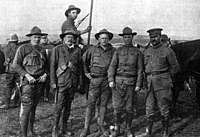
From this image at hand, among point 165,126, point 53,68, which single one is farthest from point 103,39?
point 165,126

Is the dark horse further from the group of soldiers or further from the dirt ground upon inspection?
the group of soldiers

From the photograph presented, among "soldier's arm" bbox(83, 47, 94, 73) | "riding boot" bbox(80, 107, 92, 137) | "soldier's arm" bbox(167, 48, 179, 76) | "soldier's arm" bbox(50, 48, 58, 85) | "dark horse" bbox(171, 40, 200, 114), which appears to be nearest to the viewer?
"soldier's arm" bbox(50, 48, 58, 85)

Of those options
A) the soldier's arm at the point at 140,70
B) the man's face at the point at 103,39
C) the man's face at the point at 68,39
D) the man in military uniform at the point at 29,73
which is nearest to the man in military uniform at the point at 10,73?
the man in military uniform at the point at 29,73

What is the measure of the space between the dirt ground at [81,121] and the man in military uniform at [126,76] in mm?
715

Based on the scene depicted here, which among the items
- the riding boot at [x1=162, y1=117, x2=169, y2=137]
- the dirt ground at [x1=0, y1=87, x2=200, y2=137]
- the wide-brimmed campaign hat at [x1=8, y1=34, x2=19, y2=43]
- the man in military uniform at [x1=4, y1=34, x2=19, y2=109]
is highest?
the wide-brimmed campaign hat at [x1=8, y1=34, x2=19, y2=43]

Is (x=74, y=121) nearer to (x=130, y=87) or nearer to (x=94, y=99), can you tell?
(x=94, y=99)

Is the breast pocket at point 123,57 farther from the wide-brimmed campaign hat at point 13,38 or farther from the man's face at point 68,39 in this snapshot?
the wide-brimmed campaign hat at point 13,38

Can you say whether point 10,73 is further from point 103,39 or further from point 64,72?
point 103,39

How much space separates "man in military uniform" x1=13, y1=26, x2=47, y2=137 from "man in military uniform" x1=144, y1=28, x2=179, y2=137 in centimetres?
207

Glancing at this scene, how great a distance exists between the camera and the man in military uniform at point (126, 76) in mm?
5164

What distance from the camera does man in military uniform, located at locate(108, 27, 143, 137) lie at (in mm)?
5164

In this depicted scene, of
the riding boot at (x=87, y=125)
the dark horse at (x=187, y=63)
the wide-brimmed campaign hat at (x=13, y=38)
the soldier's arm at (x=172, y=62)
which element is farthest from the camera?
the wide-brimmed campaign hat at (x=13, y=38)

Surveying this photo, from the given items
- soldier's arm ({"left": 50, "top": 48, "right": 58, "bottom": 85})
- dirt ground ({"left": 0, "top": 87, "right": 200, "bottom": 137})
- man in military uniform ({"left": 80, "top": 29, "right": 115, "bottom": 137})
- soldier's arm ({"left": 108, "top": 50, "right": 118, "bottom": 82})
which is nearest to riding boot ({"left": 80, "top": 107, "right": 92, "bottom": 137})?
man in military uniform ({"left": 80, "top": 29, "right": 115, "bottom": 137})

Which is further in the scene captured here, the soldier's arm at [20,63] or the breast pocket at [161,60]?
the breast pocket at [161,60]
